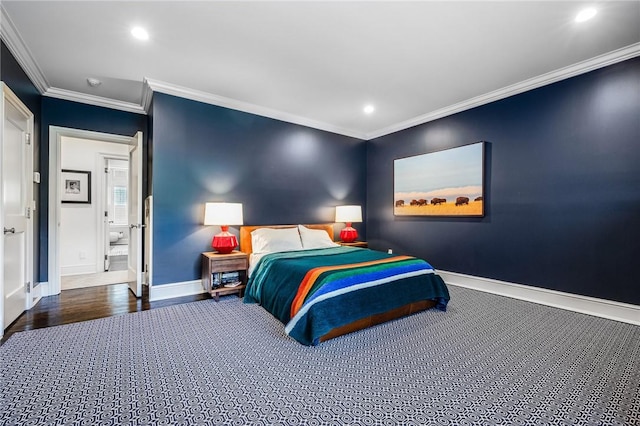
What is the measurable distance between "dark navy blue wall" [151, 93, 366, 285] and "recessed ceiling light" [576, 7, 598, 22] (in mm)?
3507

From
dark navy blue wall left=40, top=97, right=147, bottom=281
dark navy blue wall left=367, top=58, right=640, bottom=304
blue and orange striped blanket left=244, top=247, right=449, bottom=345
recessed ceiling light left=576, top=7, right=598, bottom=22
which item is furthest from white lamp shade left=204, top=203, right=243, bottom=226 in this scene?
recessed ceiling light left=576, top=7, right=598, bottom=22

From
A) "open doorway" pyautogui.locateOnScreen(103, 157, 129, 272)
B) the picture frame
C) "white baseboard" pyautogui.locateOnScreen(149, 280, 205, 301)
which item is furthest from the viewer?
"open doorway" pyautogui.locateOnScreen(103, 157, 129, 272)

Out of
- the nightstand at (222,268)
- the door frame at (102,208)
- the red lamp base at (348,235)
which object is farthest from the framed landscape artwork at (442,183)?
the door frame at (102,208)

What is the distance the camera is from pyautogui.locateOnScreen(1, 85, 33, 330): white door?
2500mm

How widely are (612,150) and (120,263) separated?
26.4 ft

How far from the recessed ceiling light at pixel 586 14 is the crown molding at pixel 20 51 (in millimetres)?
4674

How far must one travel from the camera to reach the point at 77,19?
7.77 feet

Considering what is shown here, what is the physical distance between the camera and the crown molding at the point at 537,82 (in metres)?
2.82

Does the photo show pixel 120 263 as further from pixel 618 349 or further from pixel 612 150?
pixel 612 150

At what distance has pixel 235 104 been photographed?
4070 mm

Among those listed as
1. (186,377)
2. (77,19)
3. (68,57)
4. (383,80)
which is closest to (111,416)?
(186,377)

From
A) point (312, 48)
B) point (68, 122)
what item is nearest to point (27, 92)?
point (68, 122)

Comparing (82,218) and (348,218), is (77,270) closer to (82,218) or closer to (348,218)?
(82,218)

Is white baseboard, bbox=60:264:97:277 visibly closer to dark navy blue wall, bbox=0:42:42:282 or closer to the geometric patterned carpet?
dark navy blue wall, bbox=0:42:42:282
